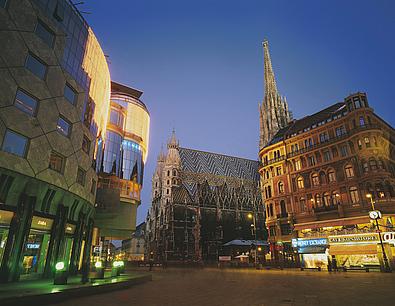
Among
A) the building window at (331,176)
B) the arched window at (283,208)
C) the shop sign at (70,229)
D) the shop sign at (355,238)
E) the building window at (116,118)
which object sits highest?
the building window at (116,118)

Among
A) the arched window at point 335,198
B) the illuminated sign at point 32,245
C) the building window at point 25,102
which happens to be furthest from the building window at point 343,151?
the illuminated sign at point 32,245

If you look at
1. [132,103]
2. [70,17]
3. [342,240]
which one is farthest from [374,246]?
[132,103]

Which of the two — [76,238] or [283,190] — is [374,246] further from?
[76,238]

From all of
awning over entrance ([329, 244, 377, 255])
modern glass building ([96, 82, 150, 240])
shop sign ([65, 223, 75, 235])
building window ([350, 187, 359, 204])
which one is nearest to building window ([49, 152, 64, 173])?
shop sign ([65, 223, 75, 235])

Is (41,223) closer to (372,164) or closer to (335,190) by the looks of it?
(335,190)

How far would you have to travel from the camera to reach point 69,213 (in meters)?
25.9

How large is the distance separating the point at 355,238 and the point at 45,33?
1537 inches

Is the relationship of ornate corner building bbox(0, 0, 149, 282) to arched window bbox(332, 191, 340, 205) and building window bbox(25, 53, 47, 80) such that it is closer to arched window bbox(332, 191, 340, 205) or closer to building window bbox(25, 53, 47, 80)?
building window bbox(25, 53, 47, 80)

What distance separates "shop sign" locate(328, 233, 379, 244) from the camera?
3131cm

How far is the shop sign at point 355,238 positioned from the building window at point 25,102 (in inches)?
1417

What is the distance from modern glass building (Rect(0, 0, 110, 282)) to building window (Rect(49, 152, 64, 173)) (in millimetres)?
85

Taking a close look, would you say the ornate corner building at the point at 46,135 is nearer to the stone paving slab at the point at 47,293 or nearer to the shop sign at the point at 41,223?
the shop sign at the point at 41,223

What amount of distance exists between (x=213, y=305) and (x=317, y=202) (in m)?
34.0

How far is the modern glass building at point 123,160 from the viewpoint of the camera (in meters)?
50.4
